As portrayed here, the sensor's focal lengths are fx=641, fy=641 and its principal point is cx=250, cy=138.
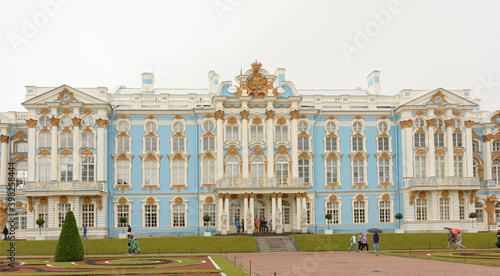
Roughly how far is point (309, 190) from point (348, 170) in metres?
3.91

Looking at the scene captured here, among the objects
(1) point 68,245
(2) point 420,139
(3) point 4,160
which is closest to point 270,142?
(2) point 420,139

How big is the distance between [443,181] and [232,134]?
711 inches

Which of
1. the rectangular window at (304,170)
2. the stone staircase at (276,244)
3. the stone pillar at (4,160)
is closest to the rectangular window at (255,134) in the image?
the rectangular window at (304,170)

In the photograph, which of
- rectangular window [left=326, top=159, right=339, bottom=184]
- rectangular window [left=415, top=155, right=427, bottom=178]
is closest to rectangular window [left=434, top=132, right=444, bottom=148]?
rectangular window [left=415, top=155, right=427, bottom=178]

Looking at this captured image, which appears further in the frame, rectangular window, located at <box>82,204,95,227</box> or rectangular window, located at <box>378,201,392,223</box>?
rectangular window, located at <box>378,201,392,223</box>

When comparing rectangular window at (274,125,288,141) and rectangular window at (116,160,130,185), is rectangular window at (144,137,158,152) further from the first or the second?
rectangular window at (274,125,288,141)

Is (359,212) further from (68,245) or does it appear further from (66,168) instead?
→ (68,245)

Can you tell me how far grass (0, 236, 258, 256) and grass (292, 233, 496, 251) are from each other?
4033mm

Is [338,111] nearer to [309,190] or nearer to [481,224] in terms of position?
[309,190]

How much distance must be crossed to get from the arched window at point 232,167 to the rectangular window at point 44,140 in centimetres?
1471

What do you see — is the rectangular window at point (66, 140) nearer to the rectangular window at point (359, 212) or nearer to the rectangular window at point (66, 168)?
the rectangular window at point (66, 168)

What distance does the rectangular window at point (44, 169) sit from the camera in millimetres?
52375

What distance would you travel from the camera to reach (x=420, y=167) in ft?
181

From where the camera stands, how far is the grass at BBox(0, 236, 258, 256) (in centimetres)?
4244
